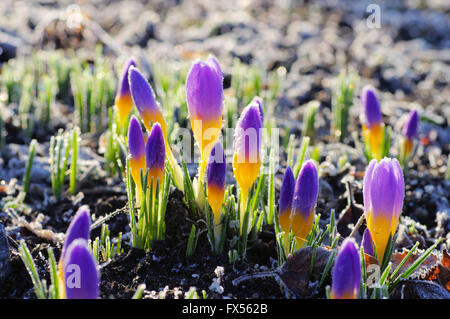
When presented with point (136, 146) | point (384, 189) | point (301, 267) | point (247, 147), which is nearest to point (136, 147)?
point (136, 146)

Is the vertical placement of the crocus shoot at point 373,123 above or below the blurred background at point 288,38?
below

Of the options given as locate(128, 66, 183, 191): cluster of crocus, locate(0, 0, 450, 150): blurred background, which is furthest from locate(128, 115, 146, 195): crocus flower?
locate(0, 0, 450, 150): blurred background

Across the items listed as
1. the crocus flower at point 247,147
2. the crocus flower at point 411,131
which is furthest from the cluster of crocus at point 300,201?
the crocus flower at point 411,131

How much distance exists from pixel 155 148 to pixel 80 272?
19.9 inches

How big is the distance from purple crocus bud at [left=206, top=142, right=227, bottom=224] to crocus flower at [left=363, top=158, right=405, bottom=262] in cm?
42

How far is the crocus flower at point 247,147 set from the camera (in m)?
1.67

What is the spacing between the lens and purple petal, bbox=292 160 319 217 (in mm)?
1604

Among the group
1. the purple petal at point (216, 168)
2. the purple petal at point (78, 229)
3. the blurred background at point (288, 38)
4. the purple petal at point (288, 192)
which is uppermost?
the blurred background at point (288, 38)

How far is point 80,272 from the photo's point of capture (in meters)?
1.32

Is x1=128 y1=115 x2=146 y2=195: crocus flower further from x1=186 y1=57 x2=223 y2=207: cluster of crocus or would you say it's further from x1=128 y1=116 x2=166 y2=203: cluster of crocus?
x1=186 y1=57 x2=223 y2=207: cluster of crocus

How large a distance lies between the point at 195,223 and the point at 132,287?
0.34m

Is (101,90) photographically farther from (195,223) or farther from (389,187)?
(389,187)

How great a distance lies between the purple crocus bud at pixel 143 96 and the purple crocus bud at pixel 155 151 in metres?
0.23

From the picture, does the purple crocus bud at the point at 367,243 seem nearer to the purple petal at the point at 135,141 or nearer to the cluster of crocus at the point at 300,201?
the cluster of crocus at the point at 300,201
